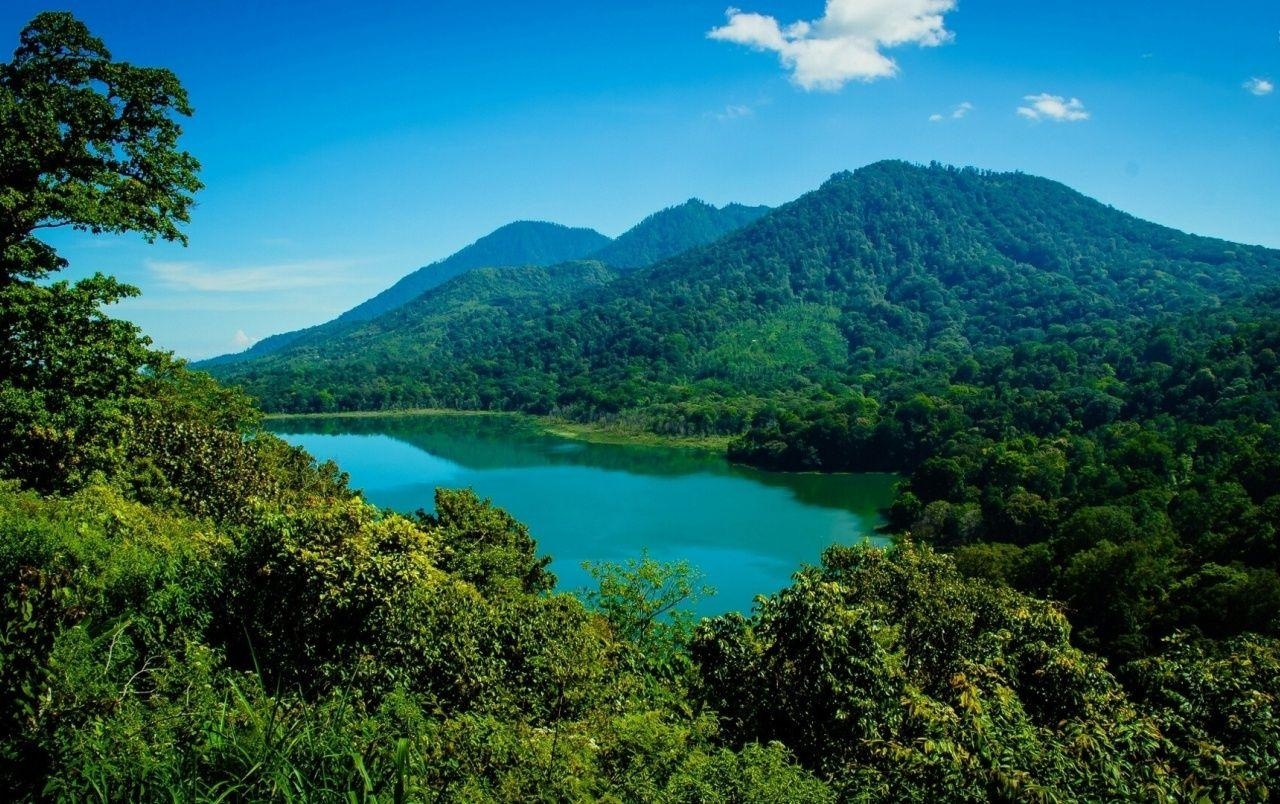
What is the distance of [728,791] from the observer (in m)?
5.19

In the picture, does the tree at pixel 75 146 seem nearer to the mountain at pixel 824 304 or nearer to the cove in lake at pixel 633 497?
the cove in lake at pixel 633 497

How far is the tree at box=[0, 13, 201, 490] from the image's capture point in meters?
10.4

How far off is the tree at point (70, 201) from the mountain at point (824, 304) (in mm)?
73323

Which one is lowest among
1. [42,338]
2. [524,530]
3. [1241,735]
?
[524,530]

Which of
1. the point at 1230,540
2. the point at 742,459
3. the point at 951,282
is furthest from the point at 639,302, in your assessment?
the point at 1230,540

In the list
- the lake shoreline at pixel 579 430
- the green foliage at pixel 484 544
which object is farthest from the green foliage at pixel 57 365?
the lake shoreline at pixel 579 430

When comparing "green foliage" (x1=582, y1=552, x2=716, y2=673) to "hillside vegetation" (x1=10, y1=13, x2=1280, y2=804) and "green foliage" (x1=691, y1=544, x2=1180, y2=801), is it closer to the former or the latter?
"hillside vegetation" (x1=10, y1=13, x2=1280, y2=804)

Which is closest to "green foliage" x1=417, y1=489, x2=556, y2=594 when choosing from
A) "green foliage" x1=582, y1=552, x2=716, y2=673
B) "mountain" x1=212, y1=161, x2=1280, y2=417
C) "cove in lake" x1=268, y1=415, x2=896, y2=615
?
"green foliage" x1=582, y1=552, x2=716, y2=673

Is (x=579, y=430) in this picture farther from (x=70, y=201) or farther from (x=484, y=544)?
(x=70, y=201)

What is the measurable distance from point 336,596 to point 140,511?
18.9ft

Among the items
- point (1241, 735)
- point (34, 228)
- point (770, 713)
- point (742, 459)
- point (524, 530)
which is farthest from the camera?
point (742, 459)

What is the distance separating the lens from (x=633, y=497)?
51750 millimetres

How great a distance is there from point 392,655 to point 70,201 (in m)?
7.51

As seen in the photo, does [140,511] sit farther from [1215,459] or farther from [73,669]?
[1215,459]
